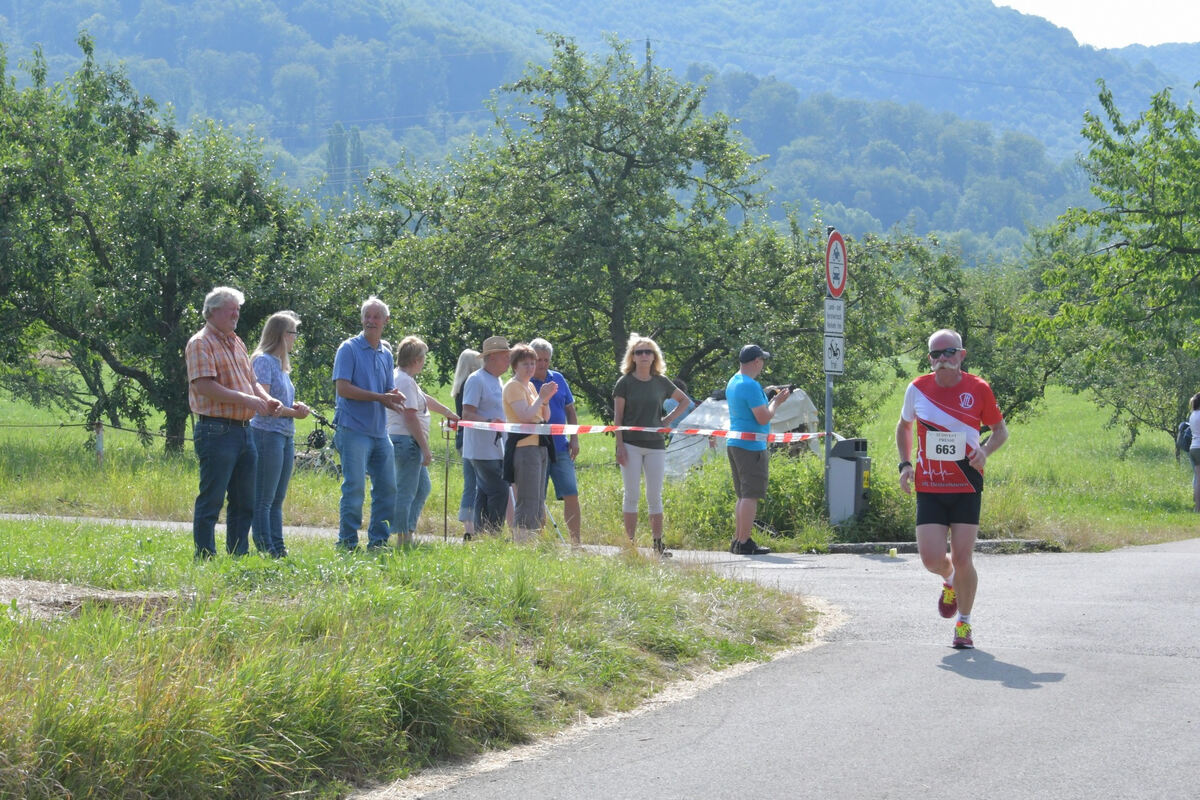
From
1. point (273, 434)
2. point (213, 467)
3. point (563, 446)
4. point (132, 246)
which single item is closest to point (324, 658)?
point (213, 467)

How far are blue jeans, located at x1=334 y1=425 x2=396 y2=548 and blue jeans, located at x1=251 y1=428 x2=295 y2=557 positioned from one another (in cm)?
40

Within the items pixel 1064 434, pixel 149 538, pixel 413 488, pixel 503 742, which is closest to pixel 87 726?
pixel 503 742

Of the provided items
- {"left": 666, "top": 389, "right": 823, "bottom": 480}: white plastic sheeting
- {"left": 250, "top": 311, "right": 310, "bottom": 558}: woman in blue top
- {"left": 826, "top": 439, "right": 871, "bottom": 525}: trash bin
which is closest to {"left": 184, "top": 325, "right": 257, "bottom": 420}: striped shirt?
{"left": 250, "top": 311, "right": 310, "bottom": 558}: woman in blue top

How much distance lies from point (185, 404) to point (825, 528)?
50.5 ft

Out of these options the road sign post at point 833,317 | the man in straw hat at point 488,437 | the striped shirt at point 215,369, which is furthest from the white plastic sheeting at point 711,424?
the striped shirt at point 215,369

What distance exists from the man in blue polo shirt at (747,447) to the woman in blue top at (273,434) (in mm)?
4417

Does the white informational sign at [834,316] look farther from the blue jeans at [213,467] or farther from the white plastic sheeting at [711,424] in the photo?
the blue jeans at [213,467]

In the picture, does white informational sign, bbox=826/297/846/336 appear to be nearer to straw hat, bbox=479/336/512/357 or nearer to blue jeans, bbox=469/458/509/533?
straw hat, bbox=479/336/512/357

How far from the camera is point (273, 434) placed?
32.0 feet

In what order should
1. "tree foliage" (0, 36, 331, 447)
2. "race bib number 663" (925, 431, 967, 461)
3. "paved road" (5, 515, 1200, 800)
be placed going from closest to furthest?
"paved road" (5, 515, 1200, 800) → "race bib number 663" (925, 431, 967, 461) → "tree foliage" (0, 36, 331, 447)

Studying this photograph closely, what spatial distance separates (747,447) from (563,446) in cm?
182

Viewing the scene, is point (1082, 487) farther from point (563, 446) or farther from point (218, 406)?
point (218, 406)

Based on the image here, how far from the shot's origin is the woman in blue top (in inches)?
381

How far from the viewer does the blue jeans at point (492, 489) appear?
37.9ft
